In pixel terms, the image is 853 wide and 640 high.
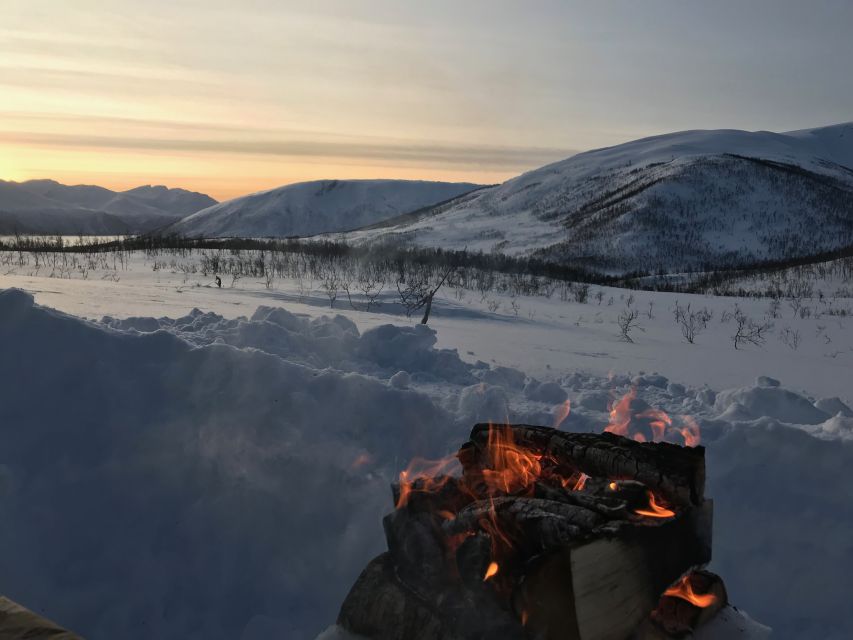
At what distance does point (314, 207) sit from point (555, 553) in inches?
5486

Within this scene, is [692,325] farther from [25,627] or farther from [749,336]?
[25,627]

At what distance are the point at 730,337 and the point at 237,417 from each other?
8394 mm

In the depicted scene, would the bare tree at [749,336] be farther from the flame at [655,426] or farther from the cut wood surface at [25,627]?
the cut wood surface at [25,627]

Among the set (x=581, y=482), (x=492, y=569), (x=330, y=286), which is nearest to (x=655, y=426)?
(x=581, y=482)

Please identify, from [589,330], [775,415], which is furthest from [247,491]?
[589,330]

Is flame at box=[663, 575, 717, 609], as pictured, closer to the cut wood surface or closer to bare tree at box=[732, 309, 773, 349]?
the cut wood surface

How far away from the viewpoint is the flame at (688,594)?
2.83 metres

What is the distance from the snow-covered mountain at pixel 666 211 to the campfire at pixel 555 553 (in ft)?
165

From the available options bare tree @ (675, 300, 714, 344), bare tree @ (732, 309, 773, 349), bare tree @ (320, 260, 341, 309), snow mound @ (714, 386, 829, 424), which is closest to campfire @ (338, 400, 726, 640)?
snow mound @ (714, 386, 829, 424)

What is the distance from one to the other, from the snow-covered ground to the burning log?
91 cm

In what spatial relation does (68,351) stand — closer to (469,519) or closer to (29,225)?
(469,519)

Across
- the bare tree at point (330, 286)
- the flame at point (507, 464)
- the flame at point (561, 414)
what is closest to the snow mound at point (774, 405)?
the flame at point (561, 414)

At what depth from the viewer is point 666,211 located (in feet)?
200

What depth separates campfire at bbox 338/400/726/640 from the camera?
2.46m
